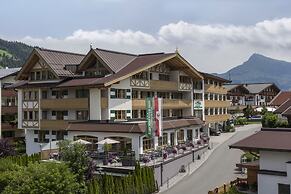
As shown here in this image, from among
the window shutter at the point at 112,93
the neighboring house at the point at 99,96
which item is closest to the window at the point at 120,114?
the neighboring house at the point at 99,96

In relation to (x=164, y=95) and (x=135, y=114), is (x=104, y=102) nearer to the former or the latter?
(x=135, y=114)

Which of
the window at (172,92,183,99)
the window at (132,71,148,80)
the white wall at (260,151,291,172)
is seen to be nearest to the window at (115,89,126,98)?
the window at (132,71,148,80)


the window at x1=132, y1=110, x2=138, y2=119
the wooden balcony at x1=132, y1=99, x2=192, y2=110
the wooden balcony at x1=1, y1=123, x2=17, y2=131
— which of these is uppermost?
the wooden balcony at x1=132, y1=99, x2=192, y2=110

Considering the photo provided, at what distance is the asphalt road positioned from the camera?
33.6m

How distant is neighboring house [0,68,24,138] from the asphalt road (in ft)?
90.6

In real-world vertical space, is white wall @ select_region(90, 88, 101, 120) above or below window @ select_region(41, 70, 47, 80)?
below

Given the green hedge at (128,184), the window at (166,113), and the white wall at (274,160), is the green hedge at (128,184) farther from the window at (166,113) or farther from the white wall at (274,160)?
the window at (166,113)

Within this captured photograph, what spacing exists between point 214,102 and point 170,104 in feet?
54.3

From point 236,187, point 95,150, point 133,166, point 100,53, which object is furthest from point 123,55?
point 236,187

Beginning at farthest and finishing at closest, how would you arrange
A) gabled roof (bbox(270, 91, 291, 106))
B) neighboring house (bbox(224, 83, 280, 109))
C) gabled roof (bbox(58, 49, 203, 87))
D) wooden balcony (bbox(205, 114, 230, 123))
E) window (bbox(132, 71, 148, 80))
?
neighboring house (bbox(224, 83, 280, 109)), gabled roof (bbox(270, 91, 291, 106)), wooden balcony (bbox(205, 114, 230, 123)), window (bbox(132, 71, 148, 80)), gabled roof (bbox(58, 49, 203, 87))

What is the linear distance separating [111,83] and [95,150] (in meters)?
Answer: 6.65

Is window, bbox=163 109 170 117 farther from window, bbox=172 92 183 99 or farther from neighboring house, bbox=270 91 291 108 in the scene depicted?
neighboring house, bbox=270 91 291 108

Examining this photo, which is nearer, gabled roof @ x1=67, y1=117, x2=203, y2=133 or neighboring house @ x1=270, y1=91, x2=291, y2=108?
gabled roof @ x1=67, y1=117, x2=203, y2=133

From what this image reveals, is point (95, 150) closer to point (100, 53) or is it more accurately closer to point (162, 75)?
point (100, 53)
